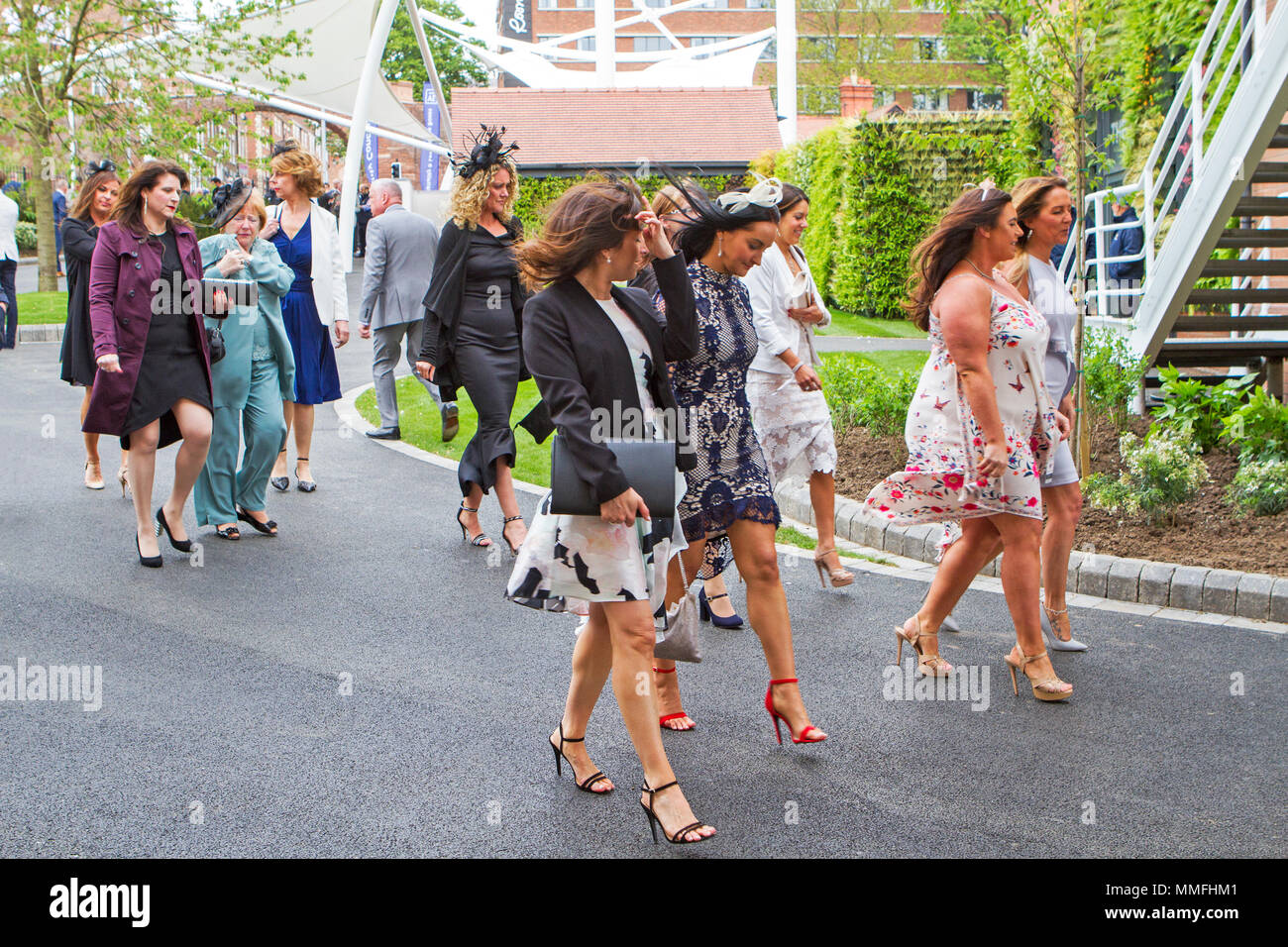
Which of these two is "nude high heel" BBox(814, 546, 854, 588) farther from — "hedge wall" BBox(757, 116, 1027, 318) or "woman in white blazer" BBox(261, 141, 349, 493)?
"hedge wall" BBox(757, 116, 1027, 318)

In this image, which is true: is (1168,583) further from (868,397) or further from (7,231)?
(7,231)

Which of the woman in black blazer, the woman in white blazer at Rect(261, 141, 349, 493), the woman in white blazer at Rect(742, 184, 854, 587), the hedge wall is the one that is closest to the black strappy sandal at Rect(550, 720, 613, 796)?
the woman in black blazer

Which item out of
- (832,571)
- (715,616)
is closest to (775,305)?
(832,571)

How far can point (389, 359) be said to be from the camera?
1076cm

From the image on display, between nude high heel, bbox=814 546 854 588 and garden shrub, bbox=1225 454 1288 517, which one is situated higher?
garden shrub, bbox=1225 454 1288 517

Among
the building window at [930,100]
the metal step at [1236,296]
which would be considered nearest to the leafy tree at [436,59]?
the building window at [930,100]

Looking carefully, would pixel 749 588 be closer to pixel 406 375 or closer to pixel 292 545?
pixel 292 545

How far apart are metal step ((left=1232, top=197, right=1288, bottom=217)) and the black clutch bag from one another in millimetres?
7743

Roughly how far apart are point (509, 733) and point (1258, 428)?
17.8ft

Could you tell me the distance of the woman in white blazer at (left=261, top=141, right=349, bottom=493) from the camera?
8305 millimetres

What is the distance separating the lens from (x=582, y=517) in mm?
3830

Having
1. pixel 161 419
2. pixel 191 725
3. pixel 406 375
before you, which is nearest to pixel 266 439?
pixel 161 419

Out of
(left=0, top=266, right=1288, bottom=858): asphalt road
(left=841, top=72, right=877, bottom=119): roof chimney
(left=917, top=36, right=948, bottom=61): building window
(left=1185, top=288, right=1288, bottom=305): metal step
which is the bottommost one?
(left=0, top=266, right=1288, bottom=858): asphalt road

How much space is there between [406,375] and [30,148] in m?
12.4
